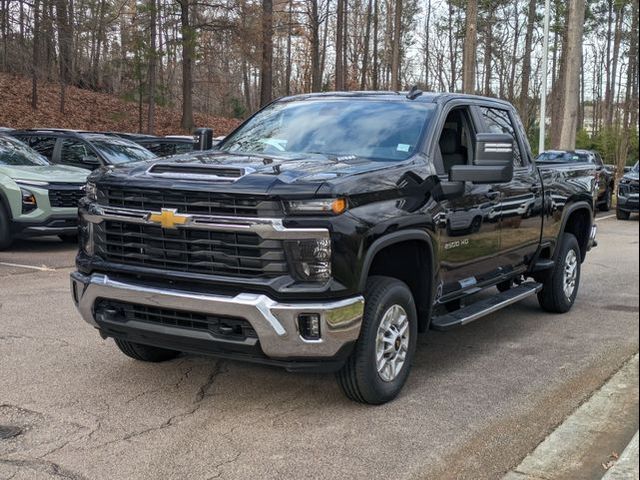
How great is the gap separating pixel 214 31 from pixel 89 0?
5.09 metres

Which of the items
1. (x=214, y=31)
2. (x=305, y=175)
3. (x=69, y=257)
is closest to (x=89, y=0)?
(x=214, y=31)

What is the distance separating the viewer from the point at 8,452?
3.78m

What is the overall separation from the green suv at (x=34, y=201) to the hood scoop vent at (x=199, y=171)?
665 cm

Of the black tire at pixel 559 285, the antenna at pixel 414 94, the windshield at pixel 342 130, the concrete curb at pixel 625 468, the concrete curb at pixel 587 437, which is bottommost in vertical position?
the concrete curb at pixel 587 437

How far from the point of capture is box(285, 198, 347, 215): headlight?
13.0ft

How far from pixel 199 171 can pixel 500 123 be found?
10.9 ft

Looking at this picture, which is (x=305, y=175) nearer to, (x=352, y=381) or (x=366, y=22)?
(x=352, y=381)

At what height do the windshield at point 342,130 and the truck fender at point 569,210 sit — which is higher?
the windshield at point 342,130

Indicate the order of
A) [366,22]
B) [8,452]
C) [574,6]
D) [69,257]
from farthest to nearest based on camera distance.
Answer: [366,22] → [574,6] → [69,257] → [8,452]

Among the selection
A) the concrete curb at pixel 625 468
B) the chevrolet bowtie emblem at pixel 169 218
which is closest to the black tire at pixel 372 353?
the chevrolet bowtie emblem at pixel 169 218

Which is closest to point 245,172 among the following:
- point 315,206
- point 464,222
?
point 315,206

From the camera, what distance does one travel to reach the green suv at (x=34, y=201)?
10.3 m

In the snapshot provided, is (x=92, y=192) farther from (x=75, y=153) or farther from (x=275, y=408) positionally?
(x=75, y=153)

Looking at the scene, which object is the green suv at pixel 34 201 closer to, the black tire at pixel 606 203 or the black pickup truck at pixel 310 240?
the black pickup truck at pixel 310 240
